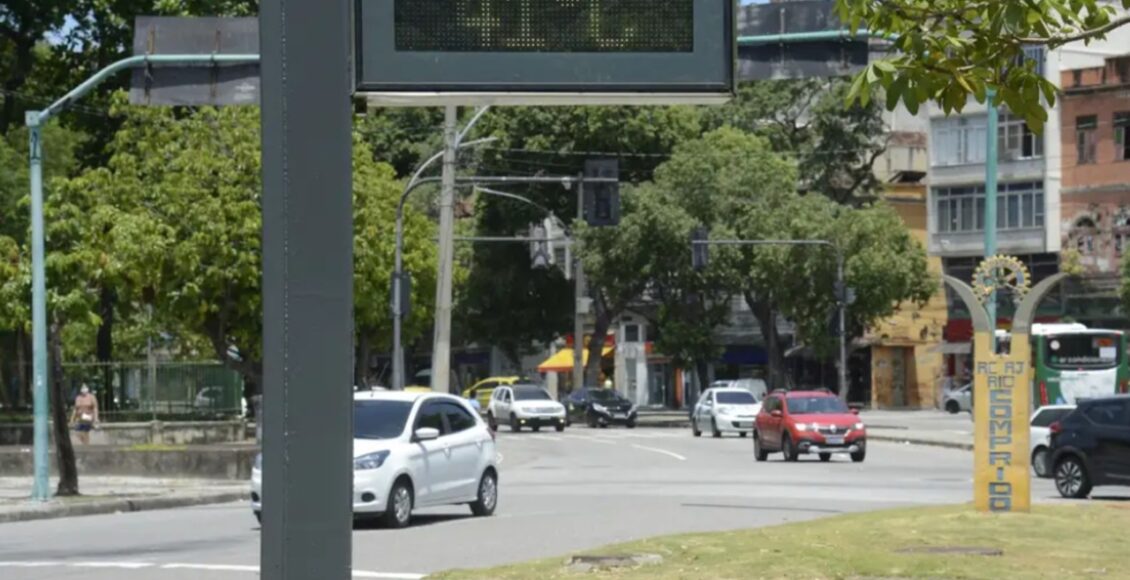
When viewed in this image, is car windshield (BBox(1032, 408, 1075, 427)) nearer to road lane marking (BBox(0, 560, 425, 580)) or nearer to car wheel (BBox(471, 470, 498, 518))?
car wheel (BBox(471, 470, 498, 518))

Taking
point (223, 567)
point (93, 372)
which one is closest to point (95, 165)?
point (93, 372)

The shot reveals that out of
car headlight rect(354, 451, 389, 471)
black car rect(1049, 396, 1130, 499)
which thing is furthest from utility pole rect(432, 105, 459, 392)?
car headlight rect(354, 451, 389, 471)

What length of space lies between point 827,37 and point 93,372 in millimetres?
32898

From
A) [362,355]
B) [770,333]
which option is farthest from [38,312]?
[770,333]

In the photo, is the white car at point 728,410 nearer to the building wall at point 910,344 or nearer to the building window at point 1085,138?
the building window at point 1085,138

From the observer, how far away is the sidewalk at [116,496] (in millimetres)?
27203

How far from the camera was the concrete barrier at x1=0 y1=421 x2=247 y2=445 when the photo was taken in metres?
45.2

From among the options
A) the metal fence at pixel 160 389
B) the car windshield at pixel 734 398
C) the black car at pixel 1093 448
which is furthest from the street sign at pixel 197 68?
the car windshield at pixel 734 398

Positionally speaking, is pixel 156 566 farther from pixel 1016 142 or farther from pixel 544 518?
pixel 1016 142

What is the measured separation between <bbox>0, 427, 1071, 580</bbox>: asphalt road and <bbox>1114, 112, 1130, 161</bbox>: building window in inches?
1169

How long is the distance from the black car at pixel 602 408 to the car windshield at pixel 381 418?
1839 inches

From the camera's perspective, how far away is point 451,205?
4219cm

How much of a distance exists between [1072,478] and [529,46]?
24285 mm

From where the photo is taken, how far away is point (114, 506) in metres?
28.2
